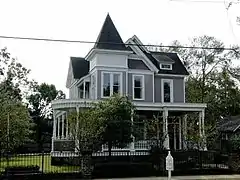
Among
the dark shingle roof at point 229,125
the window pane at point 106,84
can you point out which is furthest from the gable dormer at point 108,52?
the dark shingle roof at point 229,125

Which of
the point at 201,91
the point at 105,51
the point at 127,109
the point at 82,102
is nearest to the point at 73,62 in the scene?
the point at 105,51

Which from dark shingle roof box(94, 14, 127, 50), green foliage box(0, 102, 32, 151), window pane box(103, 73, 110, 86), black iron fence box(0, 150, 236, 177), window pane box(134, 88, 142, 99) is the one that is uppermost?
dark shingle roof box(94, 14, 127, 50)

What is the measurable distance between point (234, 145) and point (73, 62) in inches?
654

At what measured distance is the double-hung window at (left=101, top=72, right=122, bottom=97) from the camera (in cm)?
3052

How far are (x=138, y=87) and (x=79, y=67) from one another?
237 inches

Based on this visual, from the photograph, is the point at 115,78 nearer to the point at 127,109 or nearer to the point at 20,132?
the point at 127,109

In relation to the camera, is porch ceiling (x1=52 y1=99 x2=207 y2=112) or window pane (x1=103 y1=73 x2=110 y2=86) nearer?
porch ceiling (x1=52 y1=99 x2=207 y2=112)

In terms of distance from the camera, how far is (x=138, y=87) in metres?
32.2

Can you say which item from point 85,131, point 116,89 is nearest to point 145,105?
point 116,89

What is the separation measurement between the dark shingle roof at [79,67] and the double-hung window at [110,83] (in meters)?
3.84

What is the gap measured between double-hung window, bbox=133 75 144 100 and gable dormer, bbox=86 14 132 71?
1.78 meters

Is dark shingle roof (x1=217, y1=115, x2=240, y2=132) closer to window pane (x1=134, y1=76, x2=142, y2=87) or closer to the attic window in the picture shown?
the attic window

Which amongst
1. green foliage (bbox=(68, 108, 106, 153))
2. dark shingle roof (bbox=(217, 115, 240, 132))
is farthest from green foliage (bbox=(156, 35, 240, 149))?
green foliage (bbox=(68, 108, 106, 153))

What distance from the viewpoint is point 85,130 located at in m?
21.1
